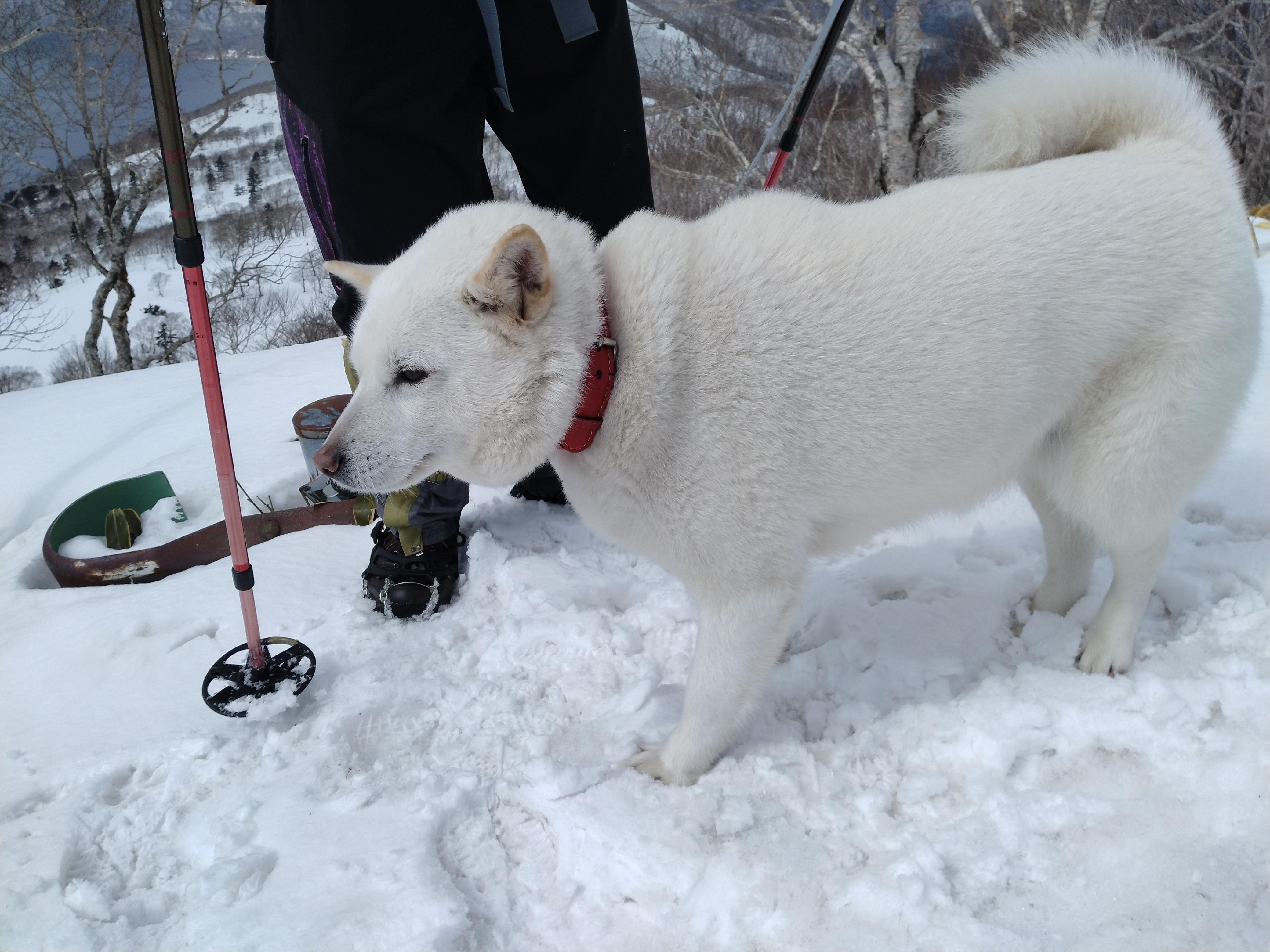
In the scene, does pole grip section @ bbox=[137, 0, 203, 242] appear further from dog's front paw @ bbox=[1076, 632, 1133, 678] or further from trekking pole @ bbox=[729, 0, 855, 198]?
dog's front paw @ bbox=[1076, 632, 1133, 678]

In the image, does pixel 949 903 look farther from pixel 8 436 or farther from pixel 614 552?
pixel 8 436

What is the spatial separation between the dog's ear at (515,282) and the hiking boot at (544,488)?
1.59 m

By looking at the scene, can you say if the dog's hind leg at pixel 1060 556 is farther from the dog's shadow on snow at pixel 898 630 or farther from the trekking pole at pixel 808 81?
the trekking pole at pixel 808 81

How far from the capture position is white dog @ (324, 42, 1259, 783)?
1545mm

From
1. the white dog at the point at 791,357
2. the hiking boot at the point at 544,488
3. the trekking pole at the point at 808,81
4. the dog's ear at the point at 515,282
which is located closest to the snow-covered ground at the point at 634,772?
the white dog at the point at 791,357

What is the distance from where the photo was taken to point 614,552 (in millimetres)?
2775

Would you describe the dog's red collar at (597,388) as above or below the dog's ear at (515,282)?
below

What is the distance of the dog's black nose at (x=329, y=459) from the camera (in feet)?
5.05

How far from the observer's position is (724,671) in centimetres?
170

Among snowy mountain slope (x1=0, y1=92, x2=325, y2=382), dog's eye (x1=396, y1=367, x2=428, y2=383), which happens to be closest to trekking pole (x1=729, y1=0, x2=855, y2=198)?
dog's eye (x1=396, y1=367, x2=428, y2=383)

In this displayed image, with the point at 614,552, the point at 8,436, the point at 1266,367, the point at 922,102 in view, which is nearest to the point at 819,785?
the point at 614,552

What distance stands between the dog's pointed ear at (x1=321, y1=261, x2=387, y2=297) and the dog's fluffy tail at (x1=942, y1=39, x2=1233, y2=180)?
1671 millimetres

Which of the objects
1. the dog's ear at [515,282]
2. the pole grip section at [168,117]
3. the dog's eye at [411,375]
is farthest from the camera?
the pole grip section at [168,117]

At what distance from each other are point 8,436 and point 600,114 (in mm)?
4731
